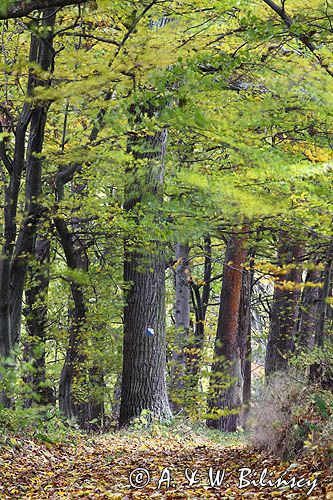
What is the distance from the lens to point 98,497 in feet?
19.1

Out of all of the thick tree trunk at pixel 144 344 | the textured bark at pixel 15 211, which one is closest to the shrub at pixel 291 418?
the thick tree trunk at pixel 144 344

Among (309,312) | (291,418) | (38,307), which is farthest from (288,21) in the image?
(309,312)

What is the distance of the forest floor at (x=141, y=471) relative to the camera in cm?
586

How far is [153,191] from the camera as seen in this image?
11.1 meters

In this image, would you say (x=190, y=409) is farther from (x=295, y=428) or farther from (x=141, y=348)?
(x=295, y=428)

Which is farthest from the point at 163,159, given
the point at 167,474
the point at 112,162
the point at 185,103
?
the point at 167,474

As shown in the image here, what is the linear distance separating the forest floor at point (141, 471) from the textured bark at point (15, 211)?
177 cm

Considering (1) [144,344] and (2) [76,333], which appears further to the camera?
(2) [76,333]

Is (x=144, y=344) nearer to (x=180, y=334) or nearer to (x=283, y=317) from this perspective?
(x=180, y=334)

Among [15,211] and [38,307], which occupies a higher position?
[15,211]

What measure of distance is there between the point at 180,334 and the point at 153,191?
6.10 metres

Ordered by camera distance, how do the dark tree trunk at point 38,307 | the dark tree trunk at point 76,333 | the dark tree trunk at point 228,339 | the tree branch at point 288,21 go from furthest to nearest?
the dark tree trunk at point 228,339, the dark tree trunk at point 38,307, the dark tree trunk at point 76,333, the tree branch at point 288,21

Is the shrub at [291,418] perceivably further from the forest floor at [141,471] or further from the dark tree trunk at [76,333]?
the dark tree trunk at [76,333]

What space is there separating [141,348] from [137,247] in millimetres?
1781
